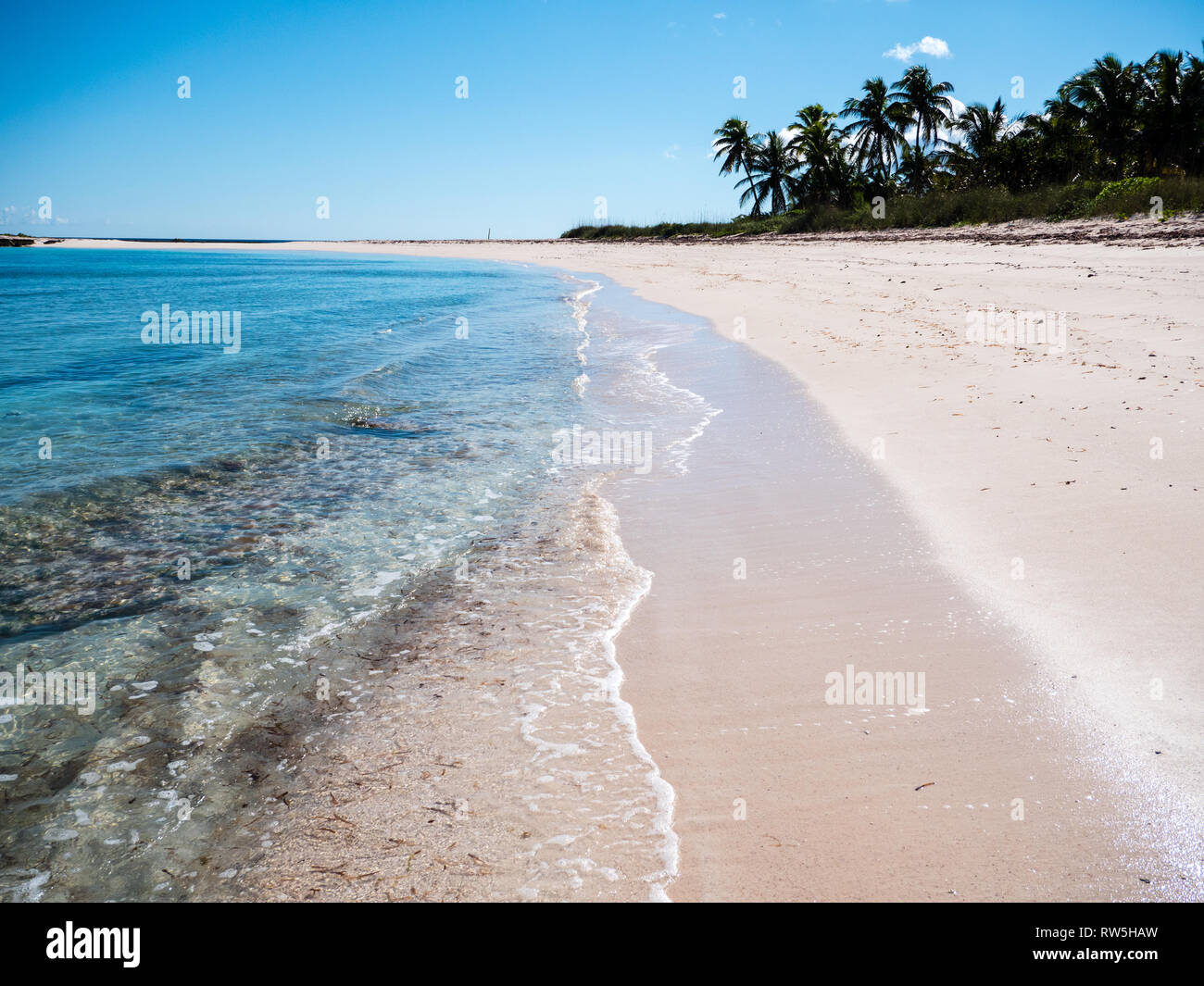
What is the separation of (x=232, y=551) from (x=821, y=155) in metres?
53.5

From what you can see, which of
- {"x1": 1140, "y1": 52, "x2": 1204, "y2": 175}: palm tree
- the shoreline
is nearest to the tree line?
{"x1": 1140, "y1": 52, "x2": 1204, "y2": 175}: palm tree

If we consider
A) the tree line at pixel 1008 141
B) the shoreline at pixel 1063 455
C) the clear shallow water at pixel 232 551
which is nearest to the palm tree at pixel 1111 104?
the tree line at pixel 1008 141

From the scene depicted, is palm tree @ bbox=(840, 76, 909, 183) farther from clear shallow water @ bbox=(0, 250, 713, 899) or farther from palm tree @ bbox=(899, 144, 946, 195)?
clear shallow water @ bbox=(0, 250, 713, 899)

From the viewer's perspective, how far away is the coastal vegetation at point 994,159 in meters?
24.6

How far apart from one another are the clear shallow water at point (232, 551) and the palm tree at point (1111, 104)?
4139 centimetres

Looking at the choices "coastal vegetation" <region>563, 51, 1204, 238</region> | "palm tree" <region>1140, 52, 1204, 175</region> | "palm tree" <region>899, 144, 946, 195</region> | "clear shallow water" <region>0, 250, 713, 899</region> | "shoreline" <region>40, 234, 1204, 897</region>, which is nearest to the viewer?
"clear shallow water" <region>0, 250, 713, 899</region>

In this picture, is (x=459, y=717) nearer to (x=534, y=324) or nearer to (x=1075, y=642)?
(x=1075, y=642)

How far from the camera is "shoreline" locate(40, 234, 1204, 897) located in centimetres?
310

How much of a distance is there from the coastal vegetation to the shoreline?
11.8 meters

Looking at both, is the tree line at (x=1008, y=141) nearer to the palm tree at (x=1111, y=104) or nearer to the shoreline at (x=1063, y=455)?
the palm tree at (x=1111, y=104)

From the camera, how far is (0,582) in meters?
4.79

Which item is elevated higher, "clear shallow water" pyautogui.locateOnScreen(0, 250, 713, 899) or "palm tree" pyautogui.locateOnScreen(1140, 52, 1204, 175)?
"palm tree" pyautogui.locateOnScreen(1140, 52, 1204, 175)

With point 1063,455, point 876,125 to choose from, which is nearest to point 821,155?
point 876,125
